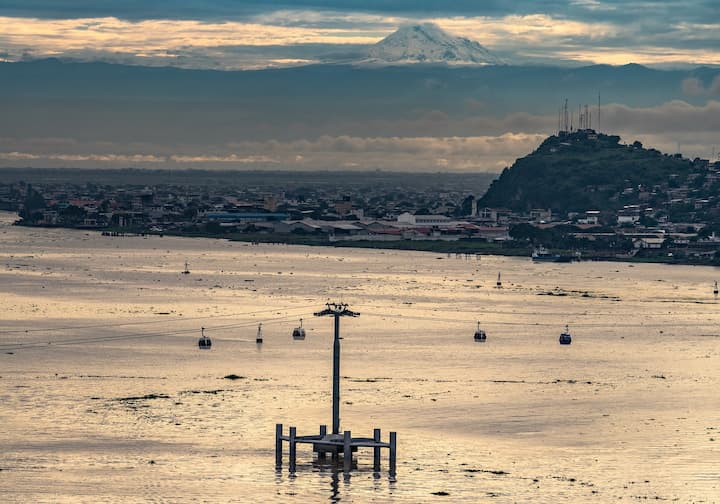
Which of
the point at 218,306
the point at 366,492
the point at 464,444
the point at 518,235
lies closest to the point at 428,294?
the point at 218,306

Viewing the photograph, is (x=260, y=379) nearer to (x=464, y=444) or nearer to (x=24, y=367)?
(x=24, y=367)

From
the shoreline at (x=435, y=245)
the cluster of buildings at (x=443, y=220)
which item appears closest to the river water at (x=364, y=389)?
the shoreline at (x=435, y=245)

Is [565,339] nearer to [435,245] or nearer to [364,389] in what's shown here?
[364,389]

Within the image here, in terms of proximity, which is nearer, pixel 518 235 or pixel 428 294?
pixel 428 294

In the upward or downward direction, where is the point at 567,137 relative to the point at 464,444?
upward

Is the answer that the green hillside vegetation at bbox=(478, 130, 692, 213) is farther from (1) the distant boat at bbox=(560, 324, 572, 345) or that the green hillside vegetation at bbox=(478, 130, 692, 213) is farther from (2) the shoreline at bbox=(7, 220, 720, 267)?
(1) the distant boat at bbox=(560, 324, 572, 345)

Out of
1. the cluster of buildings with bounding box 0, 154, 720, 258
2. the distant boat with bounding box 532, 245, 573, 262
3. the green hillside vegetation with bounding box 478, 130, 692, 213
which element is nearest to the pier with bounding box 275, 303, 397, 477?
the distant boat with bounding box 532, 245, 573, 262
